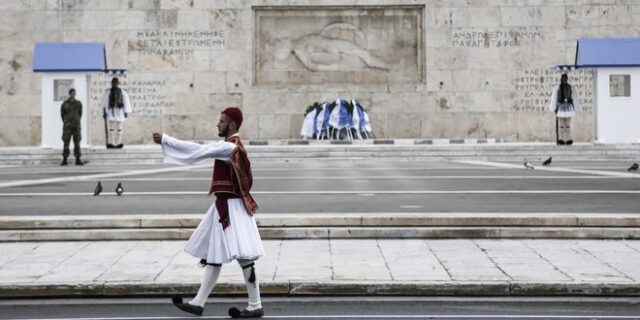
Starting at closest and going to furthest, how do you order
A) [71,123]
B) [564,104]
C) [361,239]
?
[361,239] < [71,123] < [564,104]

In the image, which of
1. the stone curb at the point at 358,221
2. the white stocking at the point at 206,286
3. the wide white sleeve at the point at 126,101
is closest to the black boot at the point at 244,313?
the white stocking at the point at 206,286

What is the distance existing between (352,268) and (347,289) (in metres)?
0.92

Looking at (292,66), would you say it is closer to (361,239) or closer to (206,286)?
(361,239)

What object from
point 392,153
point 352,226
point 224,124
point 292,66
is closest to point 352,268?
point 352,226

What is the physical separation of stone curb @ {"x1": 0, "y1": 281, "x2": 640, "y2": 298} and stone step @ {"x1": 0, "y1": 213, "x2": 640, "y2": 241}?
9.73 feet

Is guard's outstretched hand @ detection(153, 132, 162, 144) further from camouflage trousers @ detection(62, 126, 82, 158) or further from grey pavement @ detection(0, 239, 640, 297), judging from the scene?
camouflage trousers @ detection(62, 126, 82, 158)

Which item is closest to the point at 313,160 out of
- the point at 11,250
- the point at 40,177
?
the point at 40,177

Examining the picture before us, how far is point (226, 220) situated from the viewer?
28.6ft

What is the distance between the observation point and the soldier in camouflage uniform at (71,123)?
85.5 feet

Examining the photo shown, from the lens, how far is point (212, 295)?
9.84 m

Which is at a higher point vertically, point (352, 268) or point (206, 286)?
point (206, 286)

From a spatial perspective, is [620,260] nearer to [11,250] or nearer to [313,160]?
[11,250]

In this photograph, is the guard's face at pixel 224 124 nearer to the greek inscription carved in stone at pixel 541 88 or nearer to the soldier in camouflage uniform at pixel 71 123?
the soldier in camouflage uniform at pixel 71 123

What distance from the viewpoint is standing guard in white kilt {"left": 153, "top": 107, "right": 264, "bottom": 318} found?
28.3 feet
